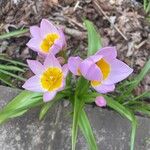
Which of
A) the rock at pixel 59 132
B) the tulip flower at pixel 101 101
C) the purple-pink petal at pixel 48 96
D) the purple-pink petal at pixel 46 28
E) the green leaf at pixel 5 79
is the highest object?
the purple-pink petal at pixel 46 28

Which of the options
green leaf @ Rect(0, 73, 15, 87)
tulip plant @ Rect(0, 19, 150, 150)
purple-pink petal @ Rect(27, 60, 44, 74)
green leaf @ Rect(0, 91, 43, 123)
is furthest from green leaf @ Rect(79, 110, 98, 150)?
green leaf @ Rect(0, 73, 15, 87)

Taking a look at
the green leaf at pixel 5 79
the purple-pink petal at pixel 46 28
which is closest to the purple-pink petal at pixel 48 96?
the purple-pink petal at pixel 46 28

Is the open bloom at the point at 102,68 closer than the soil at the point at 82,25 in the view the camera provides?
Yes

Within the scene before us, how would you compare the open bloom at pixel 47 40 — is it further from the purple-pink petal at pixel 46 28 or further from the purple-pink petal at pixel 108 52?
the purple-pink petal at pixel 108 52

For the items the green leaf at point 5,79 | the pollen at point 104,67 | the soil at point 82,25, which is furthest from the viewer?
the soil at point 82,25

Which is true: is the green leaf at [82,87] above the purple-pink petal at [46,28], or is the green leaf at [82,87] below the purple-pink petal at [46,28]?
below

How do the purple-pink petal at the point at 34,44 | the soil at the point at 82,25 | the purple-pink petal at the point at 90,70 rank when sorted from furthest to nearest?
the soil at the point at 82,25, the purple-pink petal at the point at 34,44, the purple-pink petal at the point at 90,70
